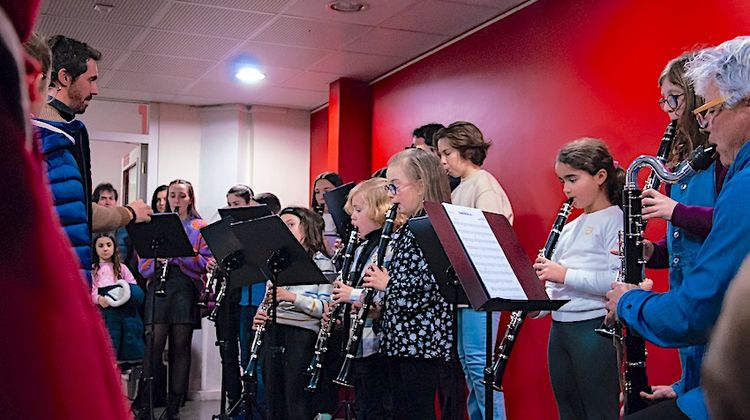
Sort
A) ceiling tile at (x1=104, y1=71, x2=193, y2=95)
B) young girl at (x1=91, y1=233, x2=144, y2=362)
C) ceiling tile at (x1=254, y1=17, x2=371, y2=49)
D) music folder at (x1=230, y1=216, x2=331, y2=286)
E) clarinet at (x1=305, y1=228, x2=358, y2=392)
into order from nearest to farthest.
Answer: music folder at (x1=230, y1=216, x2=331, y2=286)
clarinet at (x1=305, y1=228, x2=358, y2=392)
young girl at (x1=91, y1=233, x2=144, y2=362)
ceiling tile at (x1=254, y1=17, x2=371, y2=49)
ceiling tile at (x1=104, y1=71, x2=193, y2=95)

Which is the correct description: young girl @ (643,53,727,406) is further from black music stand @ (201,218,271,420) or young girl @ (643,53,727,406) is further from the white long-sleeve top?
black music stand @ (201,218,271,420)

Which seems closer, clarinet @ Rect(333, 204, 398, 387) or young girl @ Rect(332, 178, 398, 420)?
clarinet @ Rect(333, 204, 398, 387)

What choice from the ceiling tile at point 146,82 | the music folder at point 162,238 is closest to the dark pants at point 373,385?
the music folder at point 162,238

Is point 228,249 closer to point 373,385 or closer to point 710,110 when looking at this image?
point 373,385

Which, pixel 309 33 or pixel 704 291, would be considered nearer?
pixel 704 291

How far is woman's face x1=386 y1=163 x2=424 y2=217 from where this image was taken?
11.7 ft

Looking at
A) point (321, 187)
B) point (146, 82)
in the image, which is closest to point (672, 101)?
point (321, 187)

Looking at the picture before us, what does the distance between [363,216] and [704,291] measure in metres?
2.37

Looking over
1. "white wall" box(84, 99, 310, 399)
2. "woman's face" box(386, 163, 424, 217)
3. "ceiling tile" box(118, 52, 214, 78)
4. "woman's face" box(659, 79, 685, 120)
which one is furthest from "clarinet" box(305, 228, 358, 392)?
"white wall" box(84, 99, 310, 399)

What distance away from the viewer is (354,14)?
17.9 ft

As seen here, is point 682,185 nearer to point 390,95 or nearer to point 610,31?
point 610,31

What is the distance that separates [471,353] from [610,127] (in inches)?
57.0

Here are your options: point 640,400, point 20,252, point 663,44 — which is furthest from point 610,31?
point 20,252

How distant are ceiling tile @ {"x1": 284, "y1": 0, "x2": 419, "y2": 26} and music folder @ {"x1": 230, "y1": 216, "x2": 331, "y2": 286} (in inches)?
72.1
